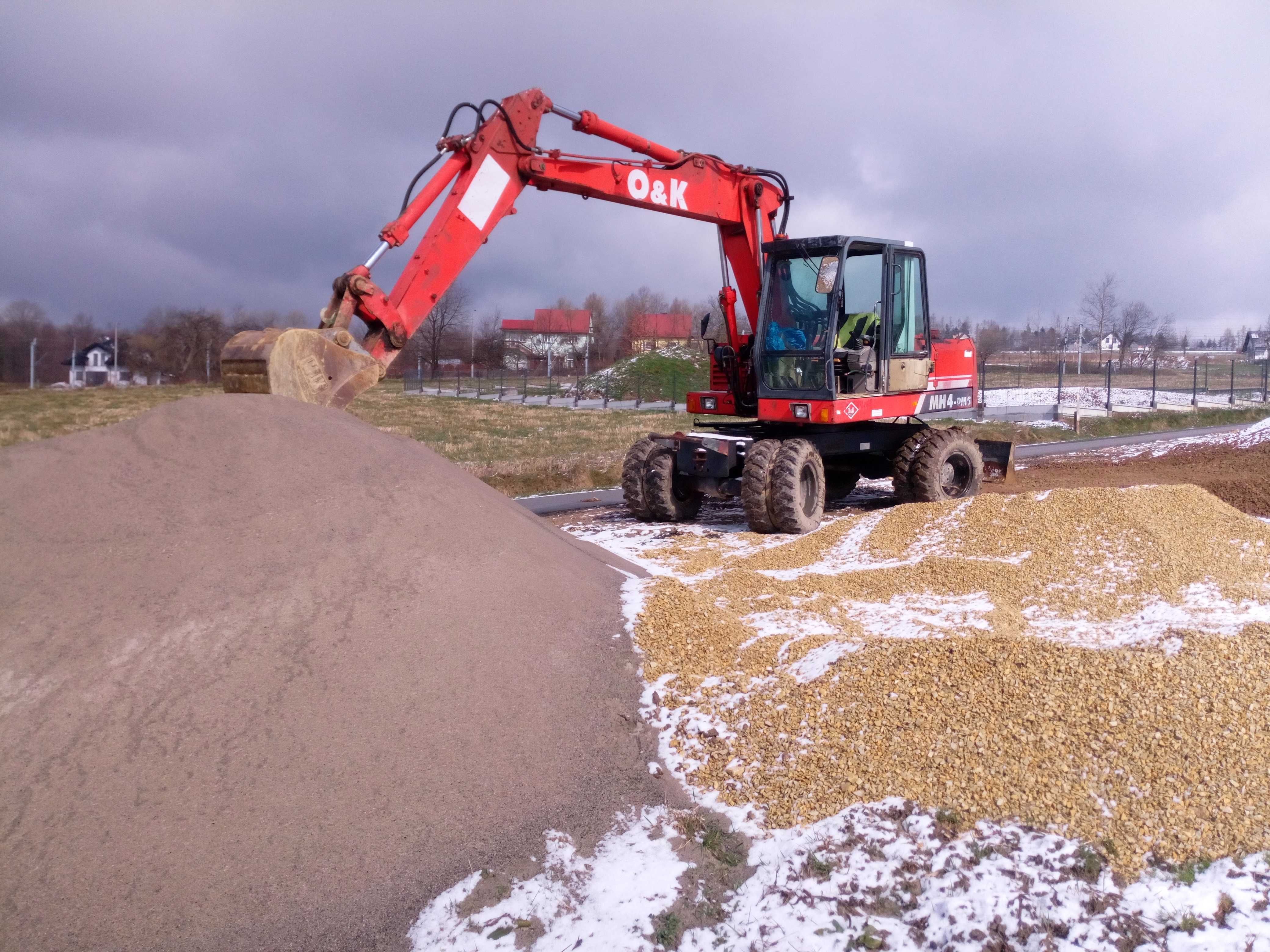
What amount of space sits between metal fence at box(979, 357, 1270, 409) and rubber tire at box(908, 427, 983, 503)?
1738 cm

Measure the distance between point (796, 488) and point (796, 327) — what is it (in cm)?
194

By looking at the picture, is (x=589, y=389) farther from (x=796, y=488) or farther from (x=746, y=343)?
(x=796, y=488)

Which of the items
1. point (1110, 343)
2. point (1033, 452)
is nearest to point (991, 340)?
point (1110, 343)

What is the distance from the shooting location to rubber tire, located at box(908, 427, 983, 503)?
36.5 ft

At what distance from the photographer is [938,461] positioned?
11133 mm

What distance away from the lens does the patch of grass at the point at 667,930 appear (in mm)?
3471

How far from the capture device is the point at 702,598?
6805mm

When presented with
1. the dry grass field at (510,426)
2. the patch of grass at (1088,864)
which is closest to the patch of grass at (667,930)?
the patch of grass at (1088,864)

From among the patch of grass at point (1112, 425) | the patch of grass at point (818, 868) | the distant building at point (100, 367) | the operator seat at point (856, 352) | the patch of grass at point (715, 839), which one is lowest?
the patch of grass at point (715, 839)

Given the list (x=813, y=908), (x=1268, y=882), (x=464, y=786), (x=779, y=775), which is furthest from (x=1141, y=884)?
(x=464, y=786)

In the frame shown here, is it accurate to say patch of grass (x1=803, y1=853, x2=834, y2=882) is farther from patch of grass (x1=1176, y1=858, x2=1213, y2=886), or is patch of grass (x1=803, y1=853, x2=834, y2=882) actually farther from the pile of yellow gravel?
patch of grass (x1=1176, y1=858, x2=1213, y2=886)

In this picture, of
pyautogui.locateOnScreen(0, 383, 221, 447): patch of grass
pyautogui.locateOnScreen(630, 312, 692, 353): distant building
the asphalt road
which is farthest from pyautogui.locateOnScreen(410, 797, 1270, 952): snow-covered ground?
pyautogui.locateOnScreen(630, 312, 692, 353): distant building

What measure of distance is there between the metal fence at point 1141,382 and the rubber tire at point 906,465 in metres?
17.9

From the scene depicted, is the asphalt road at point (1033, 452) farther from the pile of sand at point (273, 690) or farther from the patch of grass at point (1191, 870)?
the patch of grass at point (1191, 870)
